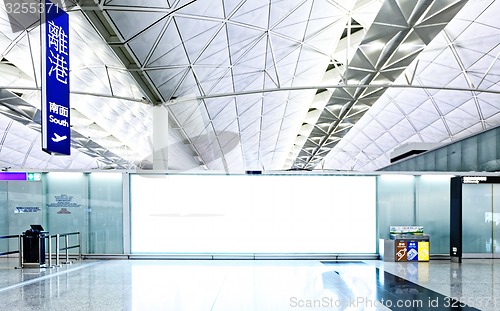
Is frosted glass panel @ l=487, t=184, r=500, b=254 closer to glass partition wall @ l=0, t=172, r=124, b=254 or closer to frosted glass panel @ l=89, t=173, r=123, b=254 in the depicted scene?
frosted glass panel @ l=89, t=173, r=123, b=254

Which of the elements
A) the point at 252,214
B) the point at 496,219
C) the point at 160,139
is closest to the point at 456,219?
the point at 496,219

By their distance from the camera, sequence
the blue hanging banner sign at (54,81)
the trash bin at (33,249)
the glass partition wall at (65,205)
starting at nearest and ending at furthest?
1. the blue hanging banner sign at (54,81)
2. the trash bin at (33,249)
3. the glass partition wall at (65,205)

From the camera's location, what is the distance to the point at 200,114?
101 ft

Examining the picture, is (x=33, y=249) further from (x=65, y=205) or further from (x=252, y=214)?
(x=252, y=214)

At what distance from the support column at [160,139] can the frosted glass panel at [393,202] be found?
12400mm

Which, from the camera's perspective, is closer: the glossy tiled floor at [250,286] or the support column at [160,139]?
the glossy tiled floor at [250,286]

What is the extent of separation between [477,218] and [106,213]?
633 inches

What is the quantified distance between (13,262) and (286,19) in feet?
53.3

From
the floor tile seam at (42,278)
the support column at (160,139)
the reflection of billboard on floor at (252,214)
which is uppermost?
the support column at (160,139)

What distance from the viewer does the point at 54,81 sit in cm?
1002

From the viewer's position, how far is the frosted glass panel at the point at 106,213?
16703 mm

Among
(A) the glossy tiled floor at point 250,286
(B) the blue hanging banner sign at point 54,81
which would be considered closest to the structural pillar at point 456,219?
(A) the glossy tiled floor at point 250,286

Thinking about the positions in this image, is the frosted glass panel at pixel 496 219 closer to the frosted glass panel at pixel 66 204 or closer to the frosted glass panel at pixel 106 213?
the frosted glass panel at pixel 106 213

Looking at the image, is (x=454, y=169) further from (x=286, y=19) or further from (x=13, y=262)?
(x=13, y=262)
